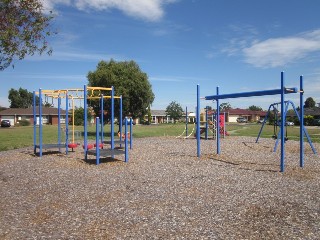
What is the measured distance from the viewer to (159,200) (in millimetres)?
7117

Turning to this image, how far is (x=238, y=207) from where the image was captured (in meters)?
6.50

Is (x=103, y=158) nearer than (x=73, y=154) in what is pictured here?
Yes

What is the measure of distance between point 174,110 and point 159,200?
94.6m

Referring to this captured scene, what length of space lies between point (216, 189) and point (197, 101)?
662 centimetres

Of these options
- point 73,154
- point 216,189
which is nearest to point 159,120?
point 73,154

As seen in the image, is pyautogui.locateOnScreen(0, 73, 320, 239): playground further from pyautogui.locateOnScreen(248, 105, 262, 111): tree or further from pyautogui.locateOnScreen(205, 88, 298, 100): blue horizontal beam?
pyautogui.locateOnScreen(248, 105, 262, 111): tree

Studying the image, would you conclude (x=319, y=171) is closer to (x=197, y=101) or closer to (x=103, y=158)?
(x=197, y=101)

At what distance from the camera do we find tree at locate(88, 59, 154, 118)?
28125 millimetres

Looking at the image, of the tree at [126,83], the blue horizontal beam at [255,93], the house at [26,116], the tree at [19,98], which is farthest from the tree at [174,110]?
the blue horizontal beam at [255,93]

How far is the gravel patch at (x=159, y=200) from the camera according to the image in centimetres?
531

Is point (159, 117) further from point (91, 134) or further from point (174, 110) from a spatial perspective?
point (91, 134)

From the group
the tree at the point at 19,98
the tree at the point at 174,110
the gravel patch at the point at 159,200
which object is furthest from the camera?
the tree at the point at 19,98

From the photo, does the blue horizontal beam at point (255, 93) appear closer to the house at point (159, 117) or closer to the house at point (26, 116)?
the house at point (26, 116)

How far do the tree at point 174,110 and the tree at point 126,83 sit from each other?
71.3 metres
